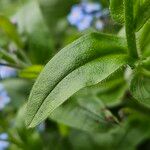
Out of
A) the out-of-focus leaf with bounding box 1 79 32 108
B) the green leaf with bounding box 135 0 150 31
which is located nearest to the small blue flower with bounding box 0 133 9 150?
the out-of-focus leaf with bounding box 1 79 32 108

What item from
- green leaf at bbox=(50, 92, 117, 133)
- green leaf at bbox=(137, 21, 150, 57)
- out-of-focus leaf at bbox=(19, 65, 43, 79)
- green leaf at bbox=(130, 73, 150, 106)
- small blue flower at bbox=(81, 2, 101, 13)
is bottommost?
green leaf at bbox=(50, 92, 117, 133)

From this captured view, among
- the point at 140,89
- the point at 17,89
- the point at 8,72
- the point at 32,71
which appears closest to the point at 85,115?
the point at 32,71

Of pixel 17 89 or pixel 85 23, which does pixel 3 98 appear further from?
pixel 85 23

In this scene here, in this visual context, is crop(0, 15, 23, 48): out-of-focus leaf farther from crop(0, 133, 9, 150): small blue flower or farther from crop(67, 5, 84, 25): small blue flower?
crop(0, 133, 9, 150): small blue flower

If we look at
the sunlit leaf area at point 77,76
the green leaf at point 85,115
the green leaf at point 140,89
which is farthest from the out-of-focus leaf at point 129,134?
the green leaf at point 140,89

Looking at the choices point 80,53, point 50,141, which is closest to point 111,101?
point 50,141

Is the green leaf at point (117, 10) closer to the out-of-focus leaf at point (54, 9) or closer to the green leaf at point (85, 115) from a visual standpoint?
the green leaf at point (85, 115)

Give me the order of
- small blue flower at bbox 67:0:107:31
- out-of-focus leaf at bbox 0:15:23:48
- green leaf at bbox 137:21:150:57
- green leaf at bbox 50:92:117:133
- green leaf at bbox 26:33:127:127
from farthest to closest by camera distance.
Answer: small blue flower at bbox 67:0:107:31, out-of-focus leaf at bbox 0:15:23:48, green leaf at bbox 50:92:117:133, green leaf at bbox 137:21:150:57, green leaf at bbox 26:33:127:127
